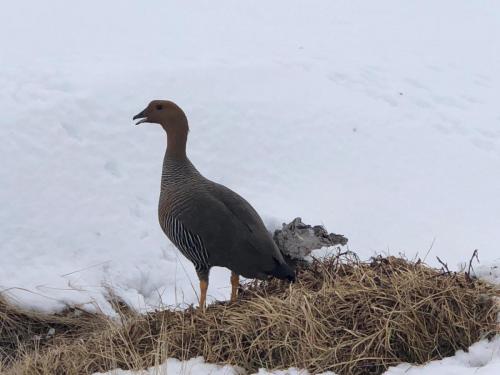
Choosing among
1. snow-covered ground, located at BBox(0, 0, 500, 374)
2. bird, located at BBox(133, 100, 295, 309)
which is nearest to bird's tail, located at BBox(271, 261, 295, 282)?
bird, located at BBox(133, 100, 295, 309)

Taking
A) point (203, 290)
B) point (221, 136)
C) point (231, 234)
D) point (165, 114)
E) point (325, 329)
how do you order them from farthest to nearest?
point (221, 136)
point (165, 114)
point (203, 290)
point (231, 234)
point (325, 329)

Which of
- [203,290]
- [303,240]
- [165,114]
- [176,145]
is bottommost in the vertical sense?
[203,290]

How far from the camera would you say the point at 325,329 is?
3945mm

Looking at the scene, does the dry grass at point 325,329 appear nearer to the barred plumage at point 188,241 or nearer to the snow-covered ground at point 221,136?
the barred plumage at point 188,241

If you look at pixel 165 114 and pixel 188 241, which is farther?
pixel 165 114

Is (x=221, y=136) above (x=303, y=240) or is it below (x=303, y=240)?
above

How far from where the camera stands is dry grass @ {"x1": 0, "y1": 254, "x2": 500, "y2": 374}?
12.5ft

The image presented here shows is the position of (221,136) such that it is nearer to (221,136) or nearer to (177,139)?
(221,136)

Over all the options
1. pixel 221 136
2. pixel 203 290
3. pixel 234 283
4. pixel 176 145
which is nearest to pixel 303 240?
pixel 234 283

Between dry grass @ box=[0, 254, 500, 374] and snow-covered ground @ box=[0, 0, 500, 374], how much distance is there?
80 cm

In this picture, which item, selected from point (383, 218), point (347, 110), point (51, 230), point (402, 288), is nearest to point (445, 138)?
point (347, 110)

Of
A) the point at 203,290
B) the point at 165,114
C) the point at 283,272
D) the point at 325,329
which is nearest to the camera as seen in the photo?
the point at 325,329

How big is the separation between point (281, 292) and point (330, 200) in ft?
8.73

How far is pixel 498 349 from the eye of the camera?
12.1ft
